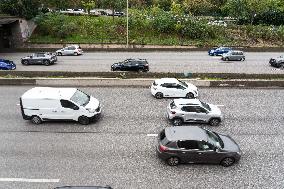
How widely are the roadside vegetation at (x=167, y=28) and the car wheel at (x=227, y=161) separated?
1554 inches

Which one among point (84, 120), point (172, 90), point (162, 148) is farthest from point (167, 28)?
point (162, 148)

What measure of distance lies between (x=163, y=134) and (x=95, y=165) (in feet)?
11.8

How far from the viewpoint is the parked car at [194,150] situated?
1773 cm

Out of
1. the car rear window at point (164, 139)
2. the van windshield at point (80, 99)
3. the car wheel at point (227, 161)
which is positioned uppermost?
the van windshield at point (80, 99)

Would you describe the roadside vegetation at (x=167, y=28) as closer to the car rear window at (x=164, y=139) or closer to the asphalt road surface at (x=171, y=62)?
the asphalt road surface at (x=171, y=62)

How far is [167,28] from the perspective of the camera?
60.1 meters

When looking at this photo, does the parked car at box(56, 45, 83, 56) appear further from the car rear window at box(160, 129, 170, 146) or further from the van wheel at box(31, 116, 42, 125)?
the car rear window at box(160, 129, 170, 146)

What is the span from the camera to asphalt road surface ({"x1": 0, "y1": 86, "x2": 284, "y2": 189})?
671 inches

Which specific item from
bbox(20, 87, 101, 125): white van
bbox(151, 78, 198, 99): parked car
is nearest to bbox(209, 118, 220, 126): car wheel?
bbox(151, 78, 198, 99): parked car

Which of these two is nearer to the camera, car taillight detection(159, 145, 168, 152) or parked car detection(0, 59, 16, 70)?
car taillight detection(159, 145, 168, 152)

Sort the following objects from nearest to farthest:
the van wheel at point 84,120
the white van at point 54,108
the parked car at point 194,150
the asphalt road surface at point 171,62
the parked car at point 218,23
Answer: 1. the parked car at point 194,150
2. the white van at point 54,108
3. the van wheel at point 84,120
4. the asphalt road surface at point 171,62
5. the parked car at point 218,23

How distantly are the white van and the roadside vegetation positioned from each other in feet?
115

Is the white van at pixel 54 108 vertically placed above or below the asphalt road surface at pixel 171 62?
above

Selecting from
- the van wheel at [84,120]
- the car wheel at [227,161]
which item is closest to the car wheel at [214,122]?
the car wheel at [227,161]
